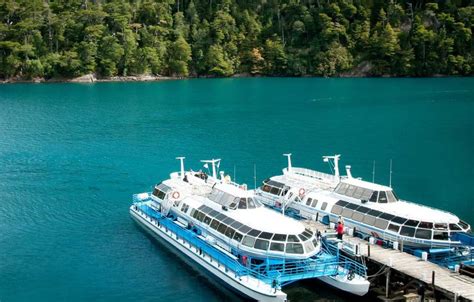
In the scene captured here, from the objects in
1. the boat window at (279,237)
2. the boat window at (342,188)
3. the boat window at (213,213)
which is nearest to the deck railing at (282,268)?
the boat window at (279,237)

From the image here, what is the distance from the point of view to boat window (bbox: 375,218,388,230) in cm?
4688

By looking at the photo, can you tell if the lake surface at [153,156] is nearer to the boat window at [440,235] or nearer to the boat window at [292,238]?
the boat window at [292,238]

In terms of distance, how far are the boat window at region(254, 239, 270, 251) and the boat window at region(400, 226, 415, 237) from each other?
39.2 ft

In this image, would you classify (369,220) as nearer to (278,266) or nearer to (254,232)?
(278,266)

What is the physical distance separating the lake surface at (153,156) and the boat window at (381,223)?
781 cm

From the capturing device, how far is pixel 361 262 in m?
43.9

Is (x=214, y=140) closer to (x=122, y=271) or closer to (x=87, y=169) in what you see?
(x=87, y=169)

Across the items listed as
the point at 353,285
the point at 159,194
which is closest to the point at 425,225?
the point at 353,285

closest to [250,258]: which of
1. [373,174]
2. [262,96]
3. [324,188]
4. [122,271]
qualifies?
[122,271]

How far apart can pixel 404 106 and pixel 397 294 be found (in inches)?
4223

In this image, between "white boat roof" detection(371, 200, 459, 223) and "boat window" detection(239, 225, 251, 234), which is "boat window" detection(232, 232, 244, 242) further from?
"white boat roof" detection(371, 200, 459, 223)

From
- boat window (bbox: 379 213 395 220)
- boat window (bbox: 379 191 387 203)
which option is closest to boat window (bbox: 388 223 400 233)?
boat window (bbox: 379 213 395 220)

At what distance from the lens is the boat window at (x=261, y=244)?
4225 centimetres

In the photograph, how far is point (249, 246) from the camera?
43.0m
